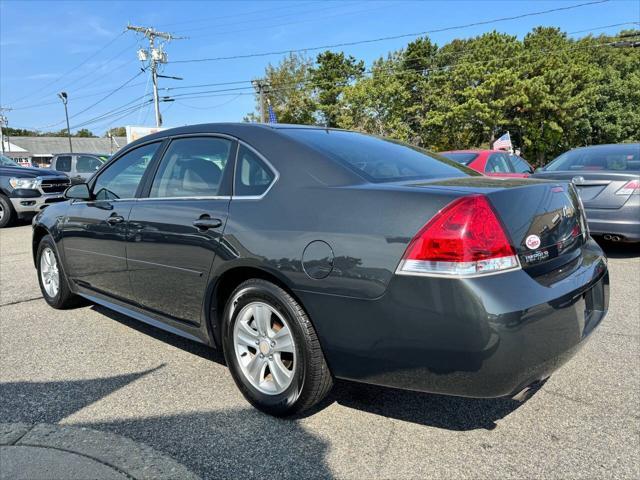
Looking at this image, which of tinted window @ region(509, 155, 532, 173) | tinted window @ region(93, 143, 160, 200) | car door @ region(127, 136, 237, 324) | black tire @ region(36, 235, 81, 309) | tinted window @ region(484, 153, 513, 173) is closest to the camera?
car door @ region(127, 136, 237, 324)

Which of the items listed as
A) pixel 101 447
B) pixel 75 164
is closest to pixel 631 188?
pixel 101 447

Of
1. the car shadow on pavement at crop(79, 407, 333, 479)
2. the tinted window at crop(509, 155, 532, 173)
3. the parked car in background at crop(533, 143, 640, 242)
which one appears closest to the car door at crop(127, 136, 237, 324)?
the car shadow on pavement at crop(79, 407, 333, 479)

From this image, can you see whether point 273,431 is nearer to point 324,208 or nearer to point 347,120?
point 324,208

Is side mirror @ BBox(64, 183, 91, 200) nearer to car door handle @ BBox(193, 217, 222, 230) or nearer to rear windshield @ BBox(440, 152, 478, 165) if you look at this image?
car door handle @ BBox(193, 217, 222, 230)

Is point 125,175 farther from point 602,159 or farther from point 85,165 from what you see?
point 85,165

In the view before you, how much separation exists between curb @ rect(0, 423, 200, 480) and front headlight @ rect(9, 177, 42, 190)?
1057 centimetres

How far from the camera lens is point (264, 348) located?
8.61ft

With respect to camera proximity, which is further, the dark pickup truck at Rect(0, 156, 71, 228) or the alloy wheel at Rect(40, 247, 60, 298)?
the dark pickup truck at Rect(0, 156, 71, 228)


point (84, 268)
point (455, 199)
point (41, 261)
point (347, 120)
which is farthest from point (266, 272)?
point (347, 120)

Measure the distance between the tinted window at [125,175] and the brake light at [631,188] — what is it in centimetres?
553

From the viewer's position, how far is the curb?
7.00ft

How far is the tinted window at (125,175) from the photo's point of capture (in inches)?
142

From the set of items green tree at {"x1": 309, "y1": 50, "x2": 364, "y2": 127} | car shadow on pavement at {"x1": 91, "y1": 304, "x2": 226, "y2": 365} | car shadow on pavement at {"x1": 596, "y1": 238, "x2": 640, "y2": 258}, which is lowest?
car shadow on pavement at {"x1": 91, "y1": 304, "x2": 226, "y2": 365}

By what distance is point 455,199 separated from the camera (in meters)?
2.07
